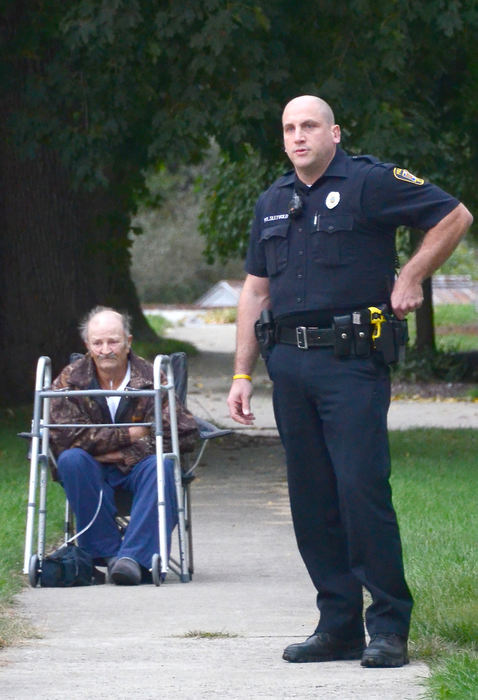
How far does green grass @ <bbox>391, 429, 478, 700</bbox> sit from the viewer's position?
4734 mm

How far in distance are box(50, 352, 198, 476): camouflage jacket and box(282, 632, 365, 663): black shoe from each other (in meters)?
2.26

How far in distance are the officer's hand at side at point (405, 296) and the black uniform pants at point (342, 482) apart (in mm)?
211

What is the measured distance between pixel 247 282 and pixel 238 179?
56.7ft

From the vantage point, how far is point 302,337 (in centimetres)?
482

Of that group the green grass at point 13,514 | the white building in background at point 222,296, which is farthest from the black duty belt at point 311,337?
the white building in background at point 222,296

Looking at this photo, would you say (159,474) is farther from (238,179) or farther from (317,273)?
(238,179)

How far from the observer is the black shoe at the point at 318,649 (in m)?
4.94

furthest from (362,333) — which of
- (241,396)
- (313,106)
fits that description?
(313,106)

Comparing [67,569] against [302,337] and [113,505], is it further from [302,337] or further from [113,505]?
[302,337]

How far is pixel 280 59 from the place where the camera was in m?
10.4

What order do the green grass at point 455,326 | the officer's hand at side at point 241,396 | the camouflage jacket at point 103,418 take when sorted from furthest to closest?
1. the green grass at point 455,326
2. the camouflage jacket at point 103,418
3. the officer's hand at side at point 241,396

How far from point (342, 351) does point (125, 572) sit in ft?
7.88

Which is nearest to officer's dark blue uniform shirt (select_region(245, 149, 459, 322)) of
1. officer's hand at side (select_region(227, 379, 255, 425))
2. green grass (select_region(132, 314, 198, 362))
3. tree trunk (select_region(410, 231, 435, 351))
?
officer's hand at side (select_region(227, 379, 255, 425))

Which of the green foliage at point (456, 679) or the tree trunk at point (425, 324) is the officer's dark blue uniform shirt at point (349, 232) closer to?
the green foliage at point (456, 679)
